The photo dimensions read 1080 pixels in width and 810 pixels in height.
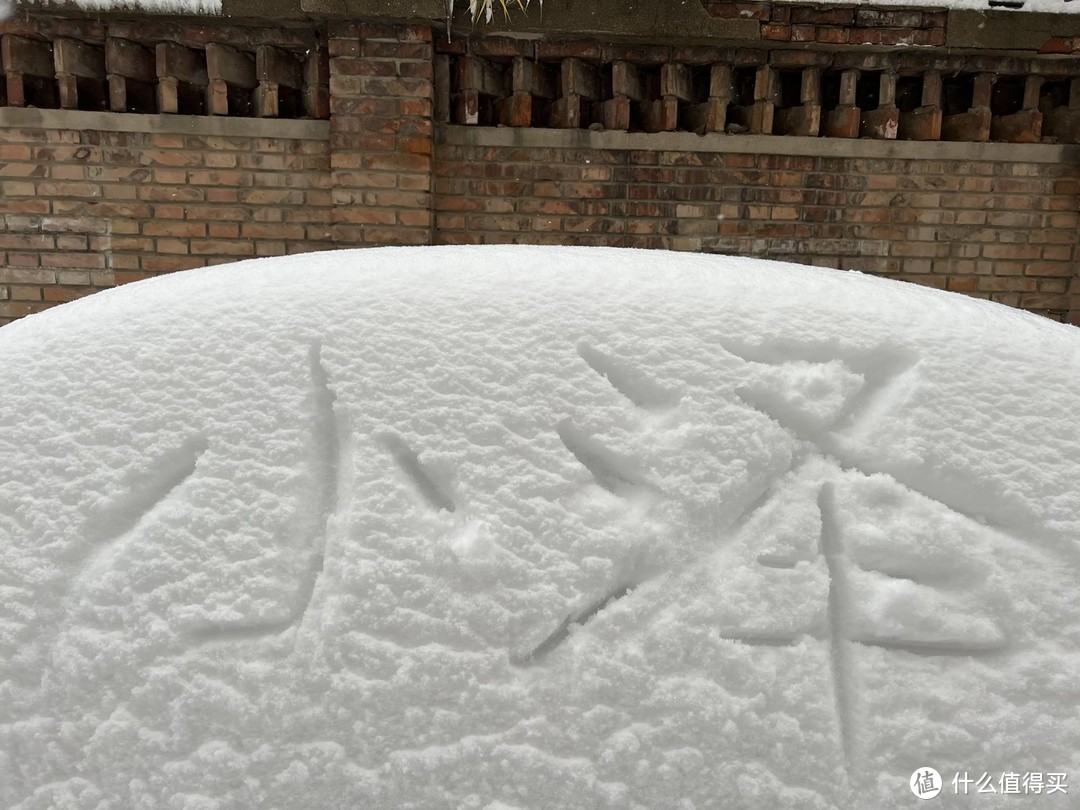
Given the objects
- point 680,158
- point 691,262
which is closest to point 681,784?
point 691,262

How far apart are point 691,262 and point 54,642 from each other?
0.96 metres

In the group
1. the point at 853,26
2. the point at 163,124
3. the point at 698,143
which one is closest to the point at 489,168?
the point at 698,143

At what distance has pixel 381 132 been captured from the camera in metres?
3.96

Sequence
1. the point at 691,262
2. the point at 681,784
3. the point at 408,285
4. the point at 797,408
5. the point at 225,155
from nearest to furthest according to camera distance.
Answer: the point at 681,784 → the point at 797,408 → the point at 408,285 → the point at 691,262 → the point at 225,155

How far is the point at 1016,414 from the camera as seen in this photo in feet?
3.09

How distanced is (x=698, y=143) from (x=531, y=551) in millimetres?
3771

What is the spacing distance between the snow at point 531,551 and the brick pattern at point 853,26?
3.53m

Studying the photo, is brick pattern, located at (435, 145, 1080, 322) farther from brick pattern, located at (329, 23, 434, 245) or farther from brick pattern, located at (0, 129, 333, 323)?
brick pattern, located at (0, 129, 333, 323)

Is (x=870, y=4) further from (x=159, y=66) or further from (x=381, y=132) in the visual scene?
(x=159, y=66)

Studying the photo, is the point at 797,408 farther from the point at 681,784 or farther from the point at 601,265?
the point at 681,784

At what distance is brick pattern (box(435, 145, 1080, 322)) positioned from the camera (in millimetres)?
4184

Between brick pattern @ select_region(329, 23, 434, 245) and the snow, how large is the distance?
124 inches

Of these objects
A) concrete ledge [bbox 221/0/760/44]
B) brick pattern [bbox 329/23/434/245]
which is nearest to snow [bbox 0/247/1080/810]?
brick pattern [bbox 329/23/434/245]

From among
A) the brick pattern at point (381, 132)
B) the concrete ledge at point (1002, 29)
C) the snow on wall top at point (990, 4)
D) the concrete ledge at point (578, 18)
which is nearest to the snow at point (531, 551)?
the brick pattern at point (381, 132)
